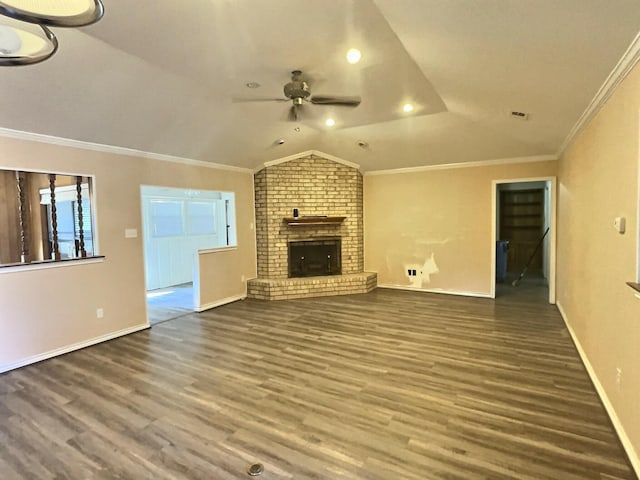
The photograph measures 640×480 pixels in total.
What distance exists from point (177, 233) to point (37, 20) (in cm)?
698

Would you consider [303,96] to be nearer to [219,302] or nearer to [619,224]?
[619,224]

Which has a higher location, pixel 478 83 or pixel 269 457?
pixel 478 83

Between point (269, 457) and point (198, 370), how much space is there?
59.3 inches

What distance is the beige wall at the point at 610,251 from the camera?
200cm

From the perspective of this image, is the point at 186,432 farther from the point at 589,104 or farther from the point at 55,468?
the point at 589,104

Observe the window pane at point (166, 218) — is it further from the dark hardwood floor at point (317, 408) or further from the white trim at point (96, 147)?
the dark hardwood floor at point (317, 408)

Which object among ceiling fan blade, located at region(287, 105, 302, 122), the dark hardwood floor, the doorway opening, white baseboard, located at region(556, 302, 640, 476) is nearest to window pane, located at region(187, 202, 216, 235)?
the doorway opening

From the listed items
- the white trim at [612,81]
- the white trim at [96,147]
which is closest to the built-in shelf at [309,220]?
the white trim at [96,147]

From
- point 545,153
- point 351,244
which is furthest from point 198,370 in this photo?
point 545,153

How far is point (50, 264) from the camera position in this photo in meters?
3.74

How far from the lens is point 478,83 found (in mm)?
3105

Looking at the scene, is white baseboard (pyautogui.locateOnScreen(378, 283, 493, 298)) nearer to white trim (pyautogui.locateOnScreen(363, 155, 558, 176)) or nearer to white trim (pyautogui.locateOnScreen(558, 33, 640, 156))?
→ white trim (pyautogui.locateOnScreen(363, 155, 558, 176))

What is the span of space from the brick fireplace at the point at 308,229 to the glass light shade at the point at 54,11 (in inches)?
207

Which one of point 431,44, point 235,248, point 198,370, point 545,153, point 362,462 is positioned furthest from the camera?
point 235,248
